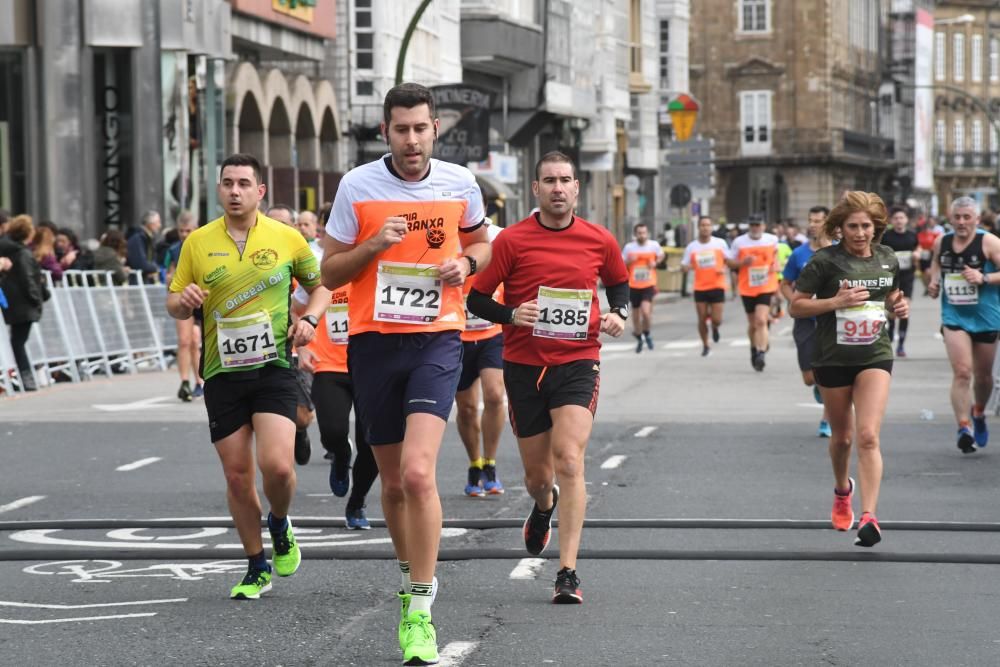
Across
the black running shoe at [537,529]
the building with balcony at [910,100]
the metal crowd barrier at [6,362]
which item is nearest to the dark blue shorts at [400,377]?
the black running shoe at [537,529]

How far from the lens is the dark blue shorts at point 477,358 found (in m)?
12.9

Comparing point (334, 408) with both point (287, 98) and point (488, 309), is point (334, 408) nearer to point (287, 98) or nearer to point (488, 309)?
point (488, 309)

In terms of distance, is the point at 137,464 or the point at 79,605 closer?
the point at 79,605

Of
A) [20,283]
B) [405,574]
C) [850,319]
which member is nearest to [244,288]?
[405,574]

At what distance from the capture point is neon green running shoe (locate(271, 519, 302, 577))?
9039 millimetres

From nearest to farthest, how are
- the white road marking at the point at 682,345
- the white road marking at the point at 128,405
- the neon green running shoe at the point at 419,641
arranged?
the neon green running shoe at the point at 419,641 < the white road marking at the point at 128,405 < the white road marking at the point at 682,345

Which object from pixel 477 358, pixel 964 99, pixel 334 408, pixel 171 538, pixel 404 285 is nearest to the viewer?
pixel 404 285

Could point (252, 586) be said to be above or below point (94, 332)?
below

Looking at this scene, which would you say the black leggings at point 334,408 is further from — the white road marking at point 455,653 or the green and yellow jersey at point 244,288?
the white road marking at point 455,653

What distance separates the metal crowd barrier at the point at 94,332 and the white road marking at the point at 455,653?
14.8 metres

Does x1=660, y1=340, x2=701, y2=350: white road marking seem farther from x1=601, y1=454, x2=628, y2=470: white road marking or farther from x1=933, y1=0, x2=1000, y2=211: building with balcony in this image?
x1=933, y1=0, x2=1000, y2=211: building with balcony

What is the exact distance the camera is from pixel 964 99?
461 ft

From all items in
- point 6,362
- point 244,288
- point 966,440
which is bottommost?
point 966,440

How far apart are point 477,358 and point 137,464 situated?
10.4ft
